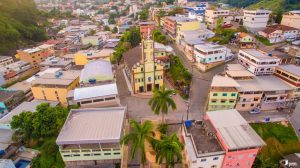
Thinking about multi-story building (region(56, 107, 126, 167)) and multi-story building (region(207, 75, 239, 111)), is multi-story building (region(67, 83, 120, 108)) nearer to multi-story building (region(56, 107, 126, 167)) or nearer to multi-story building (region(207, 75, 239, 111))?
multi-story building (region(56, 107, 126, 167))

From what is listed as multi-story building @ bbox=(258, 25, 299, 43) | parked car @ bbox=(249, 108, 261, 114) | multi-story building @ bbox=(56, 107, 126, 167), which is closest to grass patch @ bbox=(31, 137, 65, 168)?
multi-story building @ bbox=(56, 107, 126, 167)

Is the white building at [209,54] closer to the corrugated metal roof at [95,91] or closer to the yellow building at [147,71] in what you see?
the yellow building at [147,71]

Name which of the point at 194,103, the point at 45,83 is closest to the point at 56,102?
the point at 45,83

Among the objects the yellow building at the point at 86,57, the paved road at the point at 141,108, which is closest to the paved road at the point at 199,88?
the paved road at the point at 141,108

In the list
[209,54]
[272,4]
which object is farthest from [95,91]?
[272,4]

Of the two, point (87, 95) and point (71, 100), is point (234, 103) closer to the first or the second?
point (87, 95)

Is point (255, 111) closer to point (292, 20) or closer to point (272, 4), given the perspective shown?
point (292, 20)
